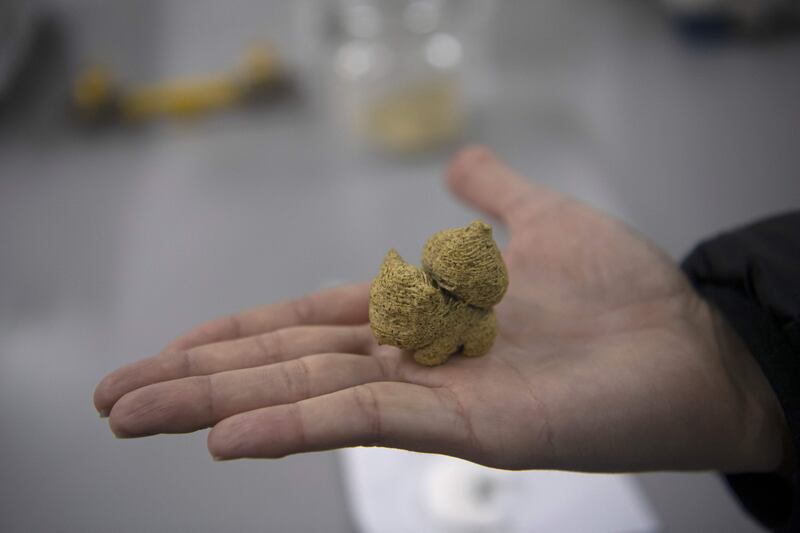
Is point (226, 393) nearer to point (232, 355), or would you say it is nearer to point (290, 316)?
point (232, 355)

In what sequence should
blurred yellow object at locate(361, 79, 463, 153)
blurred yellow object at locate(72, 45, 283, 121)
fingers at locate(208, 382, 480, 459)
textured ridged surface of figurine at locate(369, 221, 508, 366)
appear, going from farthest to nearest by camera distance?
blurred yellow object at locate(72, 45, 283, 121), blurred yellow object at locate(361, 79, 463, 153), textured ridged surface of figurine at locate(369, 221, 508, 366), fingers at locate(208, 382, 480, 459)

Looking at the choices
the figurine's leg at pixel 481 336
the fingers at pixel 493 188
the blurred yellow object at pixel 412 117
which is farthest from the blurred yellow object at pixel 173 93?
the figurine's leg at pixel 481 336

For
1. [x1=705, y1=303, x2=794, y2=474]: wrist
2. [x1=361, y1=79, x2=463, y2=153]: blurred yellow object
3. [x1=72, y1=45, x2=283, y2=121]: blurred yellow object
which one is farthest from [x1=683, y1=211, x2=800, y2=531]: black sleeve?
[x1=72, y1=45, x2=283, y2=121]: blurred yellow object

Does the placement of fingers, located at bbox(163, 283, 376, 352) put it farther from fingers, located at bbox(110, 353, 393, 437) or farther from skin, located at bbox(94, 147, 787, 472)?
fingers, located at bbox(110, 353, 393, 437)

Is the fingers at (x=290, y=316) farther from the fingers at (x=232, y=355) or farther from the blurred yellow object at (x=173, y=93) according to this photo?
the blurred yellow object at (x=173, y=93)

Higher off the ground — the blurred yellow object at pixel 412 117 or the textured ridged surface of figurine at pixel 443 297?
the blurred yellow object at pixel 412 117

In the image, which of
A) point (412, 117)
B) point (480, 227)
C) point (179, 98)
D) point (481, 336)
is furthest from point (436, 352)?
point (179, 98)
